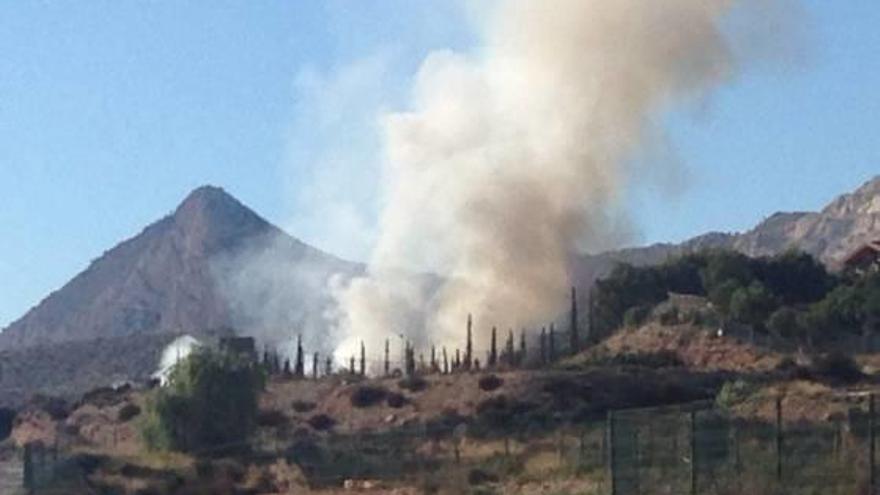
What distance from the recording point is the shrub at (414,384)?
89.2 m

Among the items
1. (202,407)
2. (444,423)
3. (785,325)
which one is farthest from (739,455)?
(785,325)

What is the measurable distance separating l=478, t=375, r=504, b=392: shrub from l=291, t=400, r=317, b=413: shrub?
894 centimetres

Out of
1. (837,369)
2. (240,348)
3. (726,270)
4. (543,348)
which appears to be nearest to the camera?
(837,369)

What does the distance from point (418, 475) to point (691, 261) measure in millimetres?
64977

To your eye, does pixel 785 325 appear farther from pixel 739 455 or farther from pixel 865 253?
pixel 739 455

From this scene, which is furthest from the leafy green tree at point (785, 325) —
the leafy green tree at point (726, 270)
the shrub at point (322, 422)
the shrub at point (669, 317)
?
the shrub at point (322, 422)

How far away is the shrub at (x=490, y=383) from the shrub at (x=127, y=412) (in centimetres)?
1726

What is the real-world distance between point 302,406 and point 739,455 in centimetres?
5450

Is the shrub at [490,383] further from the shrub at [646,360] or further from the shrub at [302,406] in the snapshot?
the shrub at [302,406]

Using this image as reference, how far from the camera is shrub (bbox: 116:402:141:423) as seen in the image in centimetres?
9661

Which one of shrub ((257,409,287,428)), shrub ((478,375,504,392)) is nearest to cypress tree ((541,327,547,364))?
shrub ((478,375,504,392))

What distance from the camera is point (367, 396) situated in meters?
90.2

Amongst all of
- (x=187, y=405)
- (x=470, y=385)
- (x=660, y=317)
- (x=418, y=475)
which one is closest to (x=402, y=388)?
(x=470, y=385)

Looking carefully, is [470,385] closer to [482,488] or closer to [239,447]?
[239,447]
